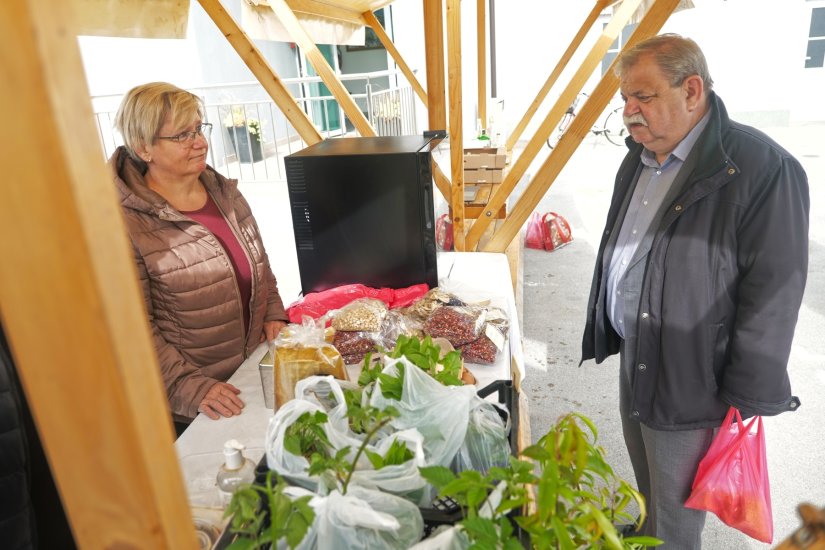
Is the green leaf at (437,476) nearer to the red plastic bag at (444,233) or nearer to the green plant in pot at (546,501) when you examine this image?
the green plant in pot at (546,501)

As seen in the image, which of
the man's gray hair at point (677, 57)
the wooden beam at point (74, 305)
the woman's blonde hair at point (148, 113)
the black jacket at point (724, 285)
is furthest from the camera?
the woman's blonde hair at point (148, 113)

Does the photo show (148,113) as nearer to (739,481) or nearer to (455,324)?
(455,324)

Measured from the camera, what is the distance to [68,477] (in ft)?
1.48

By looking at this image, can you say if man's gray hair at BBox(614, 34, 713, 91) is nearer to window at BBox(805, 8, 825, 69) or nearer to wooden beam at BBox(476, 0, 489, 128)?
wooden beam at BBox(476, 0, 489, 128)

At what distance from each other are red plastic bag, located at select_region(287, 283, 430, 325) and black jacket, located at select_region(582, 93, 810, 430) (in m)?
0.82

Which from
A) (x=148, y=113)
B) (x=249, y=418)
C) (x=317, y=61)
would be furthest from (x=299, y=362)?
(x=317, y=61)

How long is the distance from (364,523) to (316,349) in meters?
0.66

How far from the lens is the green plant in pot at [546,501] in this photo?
2.29ft

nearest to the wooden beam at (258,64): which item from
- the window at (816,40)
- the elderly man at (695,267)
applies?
the elderly man at (695,267)

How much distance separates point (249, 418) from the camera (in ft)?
5.26

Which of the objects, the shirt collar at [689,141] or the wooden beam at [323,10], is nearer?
the shirt collar at [689,141]

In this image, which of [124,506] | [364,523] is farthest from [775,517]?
[124,506]

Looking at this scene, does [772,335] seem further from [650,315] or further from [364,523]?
[364,523]

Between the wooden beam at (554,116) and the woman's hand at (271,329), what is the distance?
5.07 feet
